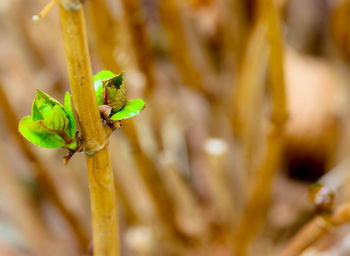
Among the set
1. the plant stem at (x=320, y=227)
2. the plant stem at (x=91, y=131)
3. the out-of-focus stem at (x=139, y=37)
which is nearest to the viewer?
the plant stem at (x=91, y=131)

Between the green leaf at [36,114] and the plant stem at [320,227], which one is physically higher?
the green leaf at [36,114]

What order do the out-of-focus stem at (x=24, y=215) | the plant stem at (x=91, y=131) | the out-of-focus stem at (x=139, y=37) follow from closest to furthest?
the plant stem at (x=91, y=131), the out-of-focus stem at (x=139, y=37), the out-of-focus stem at (x=24, y=215)

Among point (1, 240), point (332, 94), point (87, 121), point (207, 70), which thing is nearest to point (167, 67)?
point (207, 70)

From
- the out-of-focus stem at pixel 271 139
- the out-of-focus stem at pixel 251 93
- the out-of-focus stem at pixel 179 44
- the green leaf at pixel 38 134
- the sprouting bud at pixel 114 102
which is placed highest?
the out-of-focus stem at pixel 179 44

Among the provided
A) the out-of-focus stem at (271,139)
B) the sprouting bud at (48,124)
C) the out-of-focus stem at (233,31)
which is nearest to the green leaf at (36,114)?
the sprouting bud at (48,124)

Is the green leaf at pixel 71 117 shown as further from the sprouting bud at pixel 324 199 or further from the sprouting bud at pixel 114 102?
the sprouting bud at pixel 324 199

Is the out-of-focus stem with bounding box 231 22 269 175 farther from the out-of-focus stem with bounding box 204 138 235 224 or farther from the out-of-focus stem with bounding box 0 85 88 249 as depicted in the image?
the out-of-focus stem with bounding box 0 85 88 249

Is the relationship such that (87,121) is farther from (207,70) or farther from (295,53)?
(295,53)

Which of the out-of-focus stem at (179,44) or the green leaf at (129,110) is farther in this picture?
the out-of-focus stem at (179,44)
